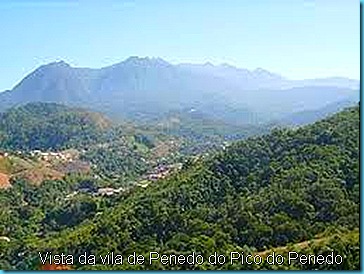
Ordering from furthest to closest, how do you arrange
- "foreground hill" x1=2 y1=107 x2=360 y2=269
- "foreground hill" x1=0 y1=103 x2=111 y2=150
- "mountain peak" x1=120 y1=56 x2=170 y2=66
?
"mountain peak" x1=120 y1=56 x2=170 y2=66 < "foreground hill" x1=0 y1=103 x2=111 y2=150 < "foreground hill" x1=2 y1=107 x2=360 y2=269

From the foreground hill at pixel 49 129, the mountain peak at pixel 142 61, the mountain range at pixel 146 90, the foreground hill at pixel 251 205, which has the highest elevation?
the mountain peak at pixel 142 61

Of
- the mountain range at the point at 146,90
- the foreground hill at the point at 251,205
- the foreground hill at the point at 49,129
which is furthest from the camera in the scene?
the mountain range at the point at 146,90

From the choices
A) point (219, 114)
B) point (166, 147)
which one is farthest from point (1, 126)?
point (219, 114)

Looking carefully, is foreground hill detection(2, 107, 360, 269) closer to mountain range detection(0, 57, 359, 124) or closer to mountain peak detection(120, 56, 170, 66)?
mountain range detection(0, 57, 359, 124)

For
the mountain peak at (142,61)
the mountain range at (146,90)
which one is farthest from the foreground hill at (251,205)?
the mountain peak at (142,61)

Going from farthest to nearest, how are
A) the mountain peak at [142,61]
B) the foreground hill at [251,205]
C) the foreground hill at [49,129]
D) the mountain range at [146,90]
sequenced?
the mountain peak at [142,61] → the mountain range at [146,90] → the foreground hill at [49,129] → the foreground hill at [251,205]

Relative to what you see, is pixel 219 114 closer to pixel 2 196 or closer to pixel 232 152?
pixel 2 196

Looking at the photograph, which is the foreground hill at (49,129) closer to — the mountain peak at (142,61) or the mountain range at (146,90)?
the mountain range at (146,90)

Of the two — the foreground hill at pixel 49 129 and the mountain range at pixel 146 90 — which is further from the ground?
the mountain range at pixel 146 90

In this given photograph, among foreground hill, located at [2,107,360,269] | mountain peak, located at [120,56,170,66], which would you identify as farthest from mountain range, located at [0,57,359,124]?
foreground hill, located at [2,107,360,269]
